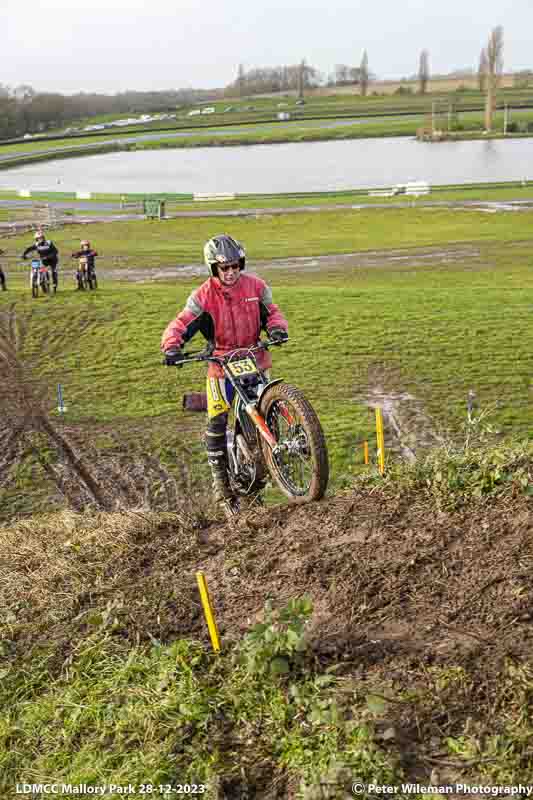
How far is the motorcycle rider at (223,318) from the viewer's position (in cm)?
728

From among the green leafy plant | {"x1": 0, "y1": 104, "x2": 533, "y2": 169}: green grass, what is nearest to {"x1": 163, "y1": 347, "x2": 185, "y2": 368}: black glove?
the green leafy plant

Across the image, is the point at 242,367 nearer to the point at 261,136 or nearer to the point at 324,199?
the point at 324,199

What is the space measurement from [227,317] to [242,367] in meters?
0.52

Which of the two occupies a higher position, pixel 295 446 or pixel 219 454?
pixel 295 446

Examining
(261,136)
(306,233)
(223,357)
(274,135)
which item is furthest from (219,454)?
(274,135)

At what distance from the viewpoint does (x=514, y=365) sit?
15672 mm

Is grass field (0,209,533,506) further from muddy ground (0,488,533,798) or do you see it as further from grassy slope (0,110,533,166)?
grassy slope (0,110,533,166)

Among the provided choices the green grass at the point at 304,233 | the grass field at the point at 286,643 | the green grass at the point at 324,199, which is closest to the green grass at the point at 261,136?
the green grass at the point at 324,199

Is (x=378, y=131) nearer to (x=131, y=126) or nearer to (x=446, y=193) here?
(x=131, y=126)

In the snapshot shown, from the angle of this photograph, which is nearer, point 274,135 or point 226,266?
point 226,266

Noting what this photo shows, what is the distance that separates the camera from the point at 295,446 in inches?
258

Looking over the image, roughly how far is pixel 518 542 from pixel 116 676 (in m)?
2.56

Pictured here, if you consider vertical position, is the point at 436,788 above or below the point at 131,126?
below

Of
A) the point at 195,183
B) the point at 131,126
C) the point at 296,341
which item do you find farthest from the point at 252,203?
the point at 131,126
